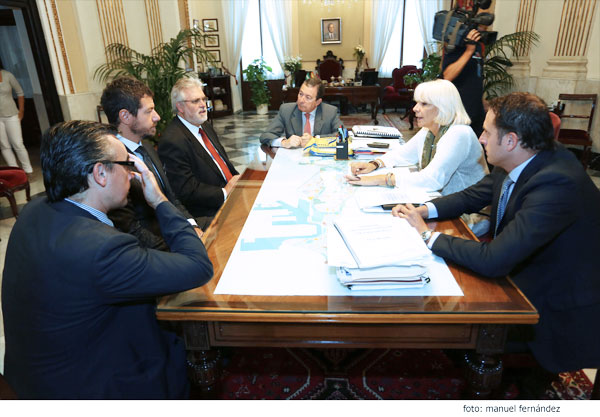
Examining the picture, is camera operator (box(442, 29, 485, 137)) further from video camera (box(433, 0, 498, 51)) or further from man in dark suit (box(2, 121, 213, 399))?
man in dark suit (box(2, 121, 213, 399))

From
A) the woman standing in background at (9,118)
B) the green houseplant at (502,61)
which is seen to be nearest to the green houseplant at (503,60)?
the green houseplant at (502,61)

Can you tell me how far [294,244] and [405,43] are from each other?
37.0 ft

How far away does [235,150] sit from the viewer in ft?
22.5

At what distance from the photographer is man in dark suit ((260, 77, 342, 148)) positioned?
3.57 meters

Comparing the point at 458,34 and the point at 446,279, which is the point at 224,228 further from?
the point at 458,34

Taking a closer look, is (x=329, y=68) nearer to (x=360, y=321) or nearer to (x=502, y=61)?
(x=502, y=61)

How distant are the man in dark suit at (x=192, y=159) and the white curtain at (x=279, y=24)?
9.30 metres

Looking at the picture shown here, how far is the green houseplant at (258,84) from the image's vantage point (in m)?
10.3

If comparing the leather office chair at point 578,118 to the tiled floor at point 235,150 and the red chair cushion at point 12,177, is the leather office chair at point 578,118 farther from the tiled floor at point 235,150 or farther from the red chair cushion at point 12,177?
the red chair cushion at point 12,177

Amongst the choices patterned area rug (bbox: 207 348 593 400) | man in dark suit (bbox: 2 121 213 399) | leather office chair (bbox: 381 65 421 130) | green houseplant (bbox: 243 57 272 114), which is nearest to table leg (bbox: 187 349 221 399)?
man in dark suit (bbox: 2 121 213 399)

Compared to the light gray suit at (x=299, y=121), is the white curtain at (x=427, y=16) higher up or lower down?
higher up

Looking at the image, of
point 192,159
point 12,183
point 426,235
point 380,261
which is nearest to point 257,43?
point 12,183
